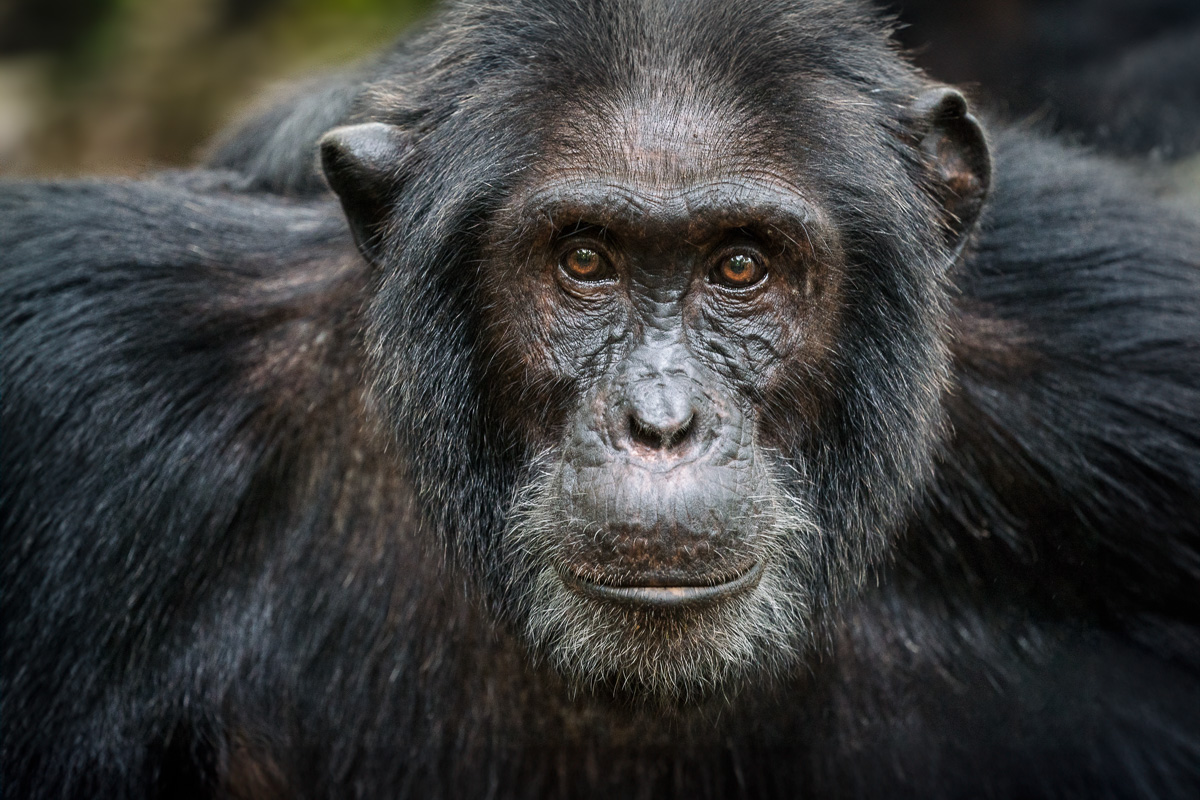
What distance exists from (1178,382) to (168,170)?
3945 millimetres

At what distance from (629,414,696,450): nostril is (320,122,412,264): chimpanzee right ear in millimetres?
1165

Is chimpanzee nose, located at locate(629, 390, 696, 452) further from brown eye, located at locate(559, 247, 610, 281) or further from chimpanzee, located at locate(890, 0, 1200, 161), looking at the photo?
chimpanzee, located at locate(890, 0, 1200, 161)

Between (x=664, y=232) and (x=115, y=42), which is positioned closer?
(x=664, y=232)

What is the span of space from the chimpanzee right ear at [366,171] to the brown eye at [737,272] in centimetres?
106

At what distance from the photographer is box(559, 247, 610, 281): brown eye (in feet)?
11.8

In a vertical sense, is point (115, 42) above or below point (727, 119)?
below

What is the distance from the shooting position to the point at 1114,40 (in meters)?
8.46

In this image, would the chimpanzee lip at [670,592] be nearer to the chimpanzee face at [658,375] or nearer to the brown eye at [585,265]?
the chimpanzee face at [658,375]

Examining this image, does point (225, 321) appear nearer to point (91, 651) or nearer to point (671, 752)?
point (91, 651)

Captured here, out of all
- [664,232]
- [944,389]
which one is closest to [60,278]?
[664,232]

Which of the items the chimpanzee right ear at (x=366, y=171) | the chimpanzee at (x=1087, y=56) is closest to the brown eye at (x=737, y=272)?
the chimpanzee right ear at (x=366, y=171)

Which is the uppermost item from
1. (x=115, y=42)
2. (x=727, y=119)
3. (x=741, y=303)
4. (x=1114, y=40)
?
(x=727, y=119)

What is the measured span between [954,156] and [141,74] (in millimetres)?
9788

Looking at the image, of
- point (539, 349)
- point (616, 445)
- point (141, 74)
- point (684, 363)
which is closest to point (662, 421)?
point (616, 445)
